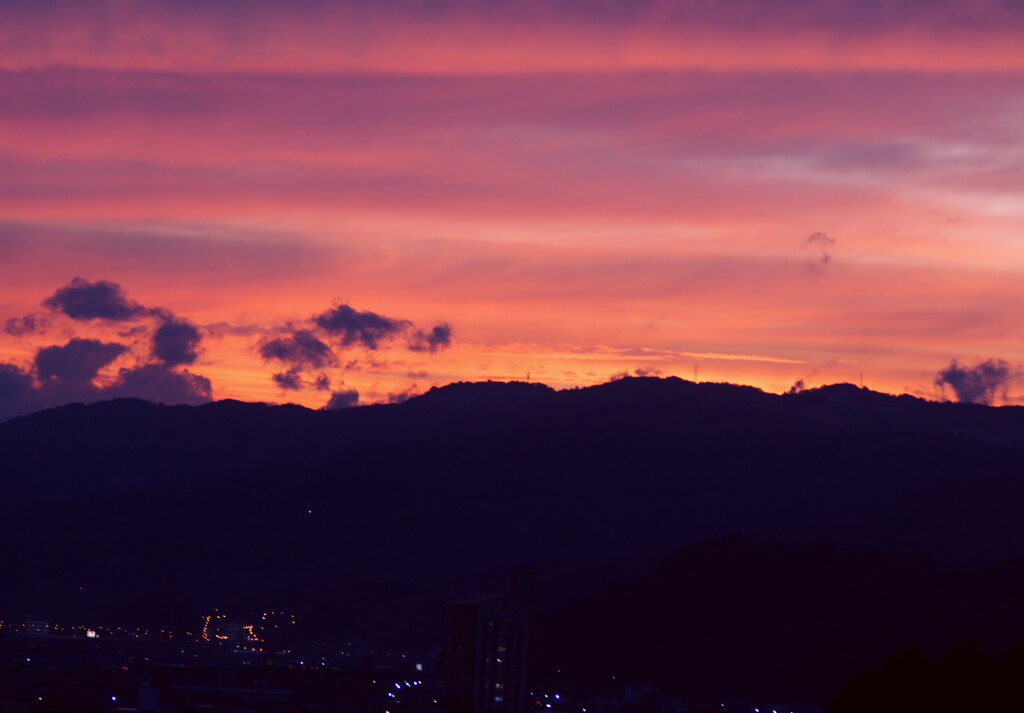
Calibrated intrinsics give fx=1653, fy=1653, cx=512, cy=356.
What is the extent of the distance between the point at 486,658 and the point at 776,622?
61972mm

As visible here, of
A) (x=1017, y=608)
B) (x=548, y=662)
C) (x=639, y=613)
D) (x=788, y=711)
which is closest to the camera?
(x=788, y=711)

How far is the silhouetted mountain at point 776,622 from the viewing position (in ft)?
502

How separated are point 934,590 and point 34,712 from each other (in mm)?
104539

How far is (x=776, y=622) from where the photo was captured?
176m

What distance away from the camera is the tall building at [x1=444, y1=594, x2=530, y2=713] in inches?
4764

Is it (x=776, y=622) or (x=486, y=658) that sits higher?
(x=776, y=622)

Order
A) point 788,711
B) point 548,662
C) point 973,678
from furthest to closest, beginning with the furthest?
point 548,662 < point 788,711 < point 973,678

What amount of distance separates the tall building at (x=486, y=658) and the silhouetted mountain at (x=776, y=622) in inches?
1315

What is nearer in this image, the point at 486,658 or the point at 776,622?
the point at 486,658

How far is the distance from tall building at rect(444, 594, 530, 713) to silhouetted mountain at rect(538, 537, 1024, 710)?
33.4 meters

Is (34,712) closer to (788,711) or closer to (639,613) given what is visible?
(788,711)

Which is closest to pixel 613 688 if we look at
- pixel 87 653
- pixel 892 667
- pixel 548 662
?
pixel 548 662

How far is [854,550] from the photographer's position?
197 metres

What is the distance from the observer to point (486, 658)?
122 m
